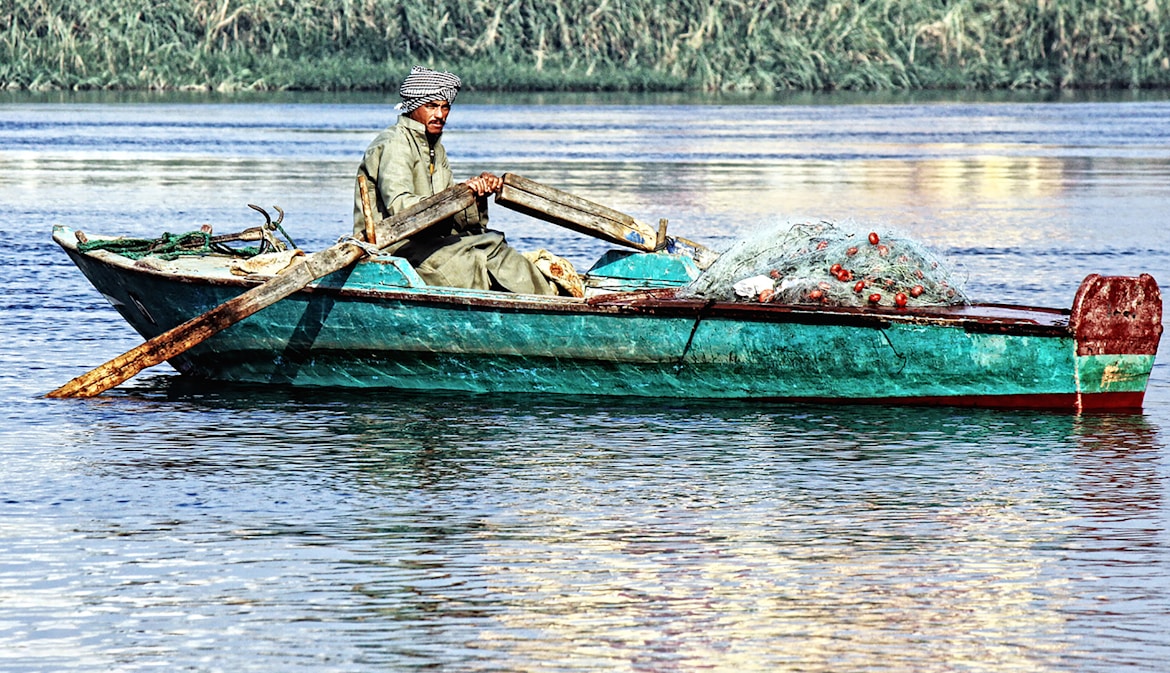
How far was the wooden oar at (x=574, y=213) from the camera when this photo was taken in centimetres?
1093

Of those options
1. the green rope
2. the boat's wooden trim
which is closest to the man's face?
the green rope

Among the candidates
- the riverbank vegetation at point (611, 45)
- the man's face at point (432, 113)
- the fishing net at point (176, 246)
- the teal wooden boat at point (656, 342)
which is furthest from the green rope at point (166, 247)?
the riverbank vegetation at point (611, 45)

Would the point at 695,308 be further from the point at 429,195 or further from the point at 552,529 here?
the point at 552,529

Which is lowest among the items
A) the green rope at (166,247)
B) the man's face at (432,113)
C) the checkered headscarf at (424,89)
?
the green rope at (166,247)

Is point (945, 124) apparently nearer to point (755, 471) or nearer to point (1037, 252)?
point (1037, 252)

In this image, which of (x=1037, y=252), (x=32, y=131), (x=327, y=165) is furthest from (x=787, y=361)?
(x=32, y=131)

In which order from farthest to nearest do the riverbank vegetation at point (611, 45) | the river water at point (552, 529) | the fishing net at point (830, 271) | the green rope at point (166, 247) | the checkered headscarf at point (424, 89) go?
the riverbank vegetation at point (611, 45) < the green rope at point (166, 247) < the checkered headscarf at point (424, 89) < the fishing net at point (830, 271) < the river water at point (552, 529)

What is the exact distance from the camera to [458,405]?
10969mm

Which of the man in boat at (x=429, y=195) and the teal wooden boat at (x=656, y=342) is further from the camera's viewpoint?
the man in boat at (x=429, y=195)

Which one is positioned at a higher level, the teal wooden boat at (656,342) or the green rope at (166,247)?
the green rope at (166,247)

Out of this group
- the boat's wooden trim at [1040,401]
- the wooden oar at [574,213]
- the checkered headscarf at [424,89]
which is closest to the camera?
the boat's wooden trim at [1040,401]

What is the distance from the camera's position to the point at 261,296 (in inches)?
425

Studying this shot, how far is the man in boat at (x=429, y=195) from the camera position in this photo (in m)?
11.1

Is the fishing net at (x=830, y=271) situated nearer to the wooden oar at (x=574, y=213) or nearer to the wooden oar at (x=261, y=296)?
the wooden oar at (x=574, y=213)
